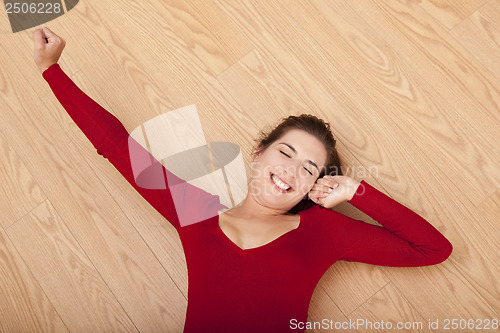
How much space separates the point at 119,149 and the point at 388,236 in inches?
28.3

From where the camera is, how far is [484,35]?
1269 millimetres

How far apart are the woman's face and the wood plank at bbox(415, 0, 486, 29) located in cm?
59

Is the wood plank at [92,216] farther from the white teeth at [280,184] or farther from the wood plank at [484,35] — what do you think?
the wood plank at [484,35]

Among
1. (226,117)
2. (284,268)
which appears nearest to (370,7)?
(226,117)

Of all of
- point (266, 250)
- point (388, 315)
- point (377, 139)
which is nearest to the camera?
point (266, 250)

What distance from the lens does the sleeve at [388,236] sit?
1.04 meters

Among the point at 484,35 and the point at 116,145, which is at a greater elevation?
the point at 484,35

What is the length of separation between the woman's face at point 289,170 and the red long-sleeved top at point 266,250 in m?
0.08

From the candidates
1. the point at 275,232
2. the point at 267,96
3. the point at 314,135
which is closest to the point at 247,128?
the point at 267,96

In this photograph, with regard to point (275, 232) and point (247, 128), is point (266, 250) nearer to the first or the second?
point (275, 232)

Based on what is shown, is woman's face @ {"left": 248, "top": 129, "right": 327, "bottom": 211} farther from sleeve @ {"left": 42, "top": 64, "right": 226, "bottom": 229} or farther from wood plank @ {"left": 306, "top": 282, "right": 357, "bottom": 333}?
wood plank @ {"left": 306, "top": 282, "right": 357, "bottom": 333}

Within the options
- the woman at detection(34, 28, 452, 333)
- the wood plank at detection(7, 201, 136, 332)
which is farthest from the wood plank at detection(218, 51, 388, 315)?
the wood plank at detection(7, 201, 136, 332)

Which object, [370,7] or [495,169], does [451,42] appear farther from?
[495,169]

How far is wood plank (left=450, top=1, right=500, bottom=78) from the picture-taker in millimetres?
1257
